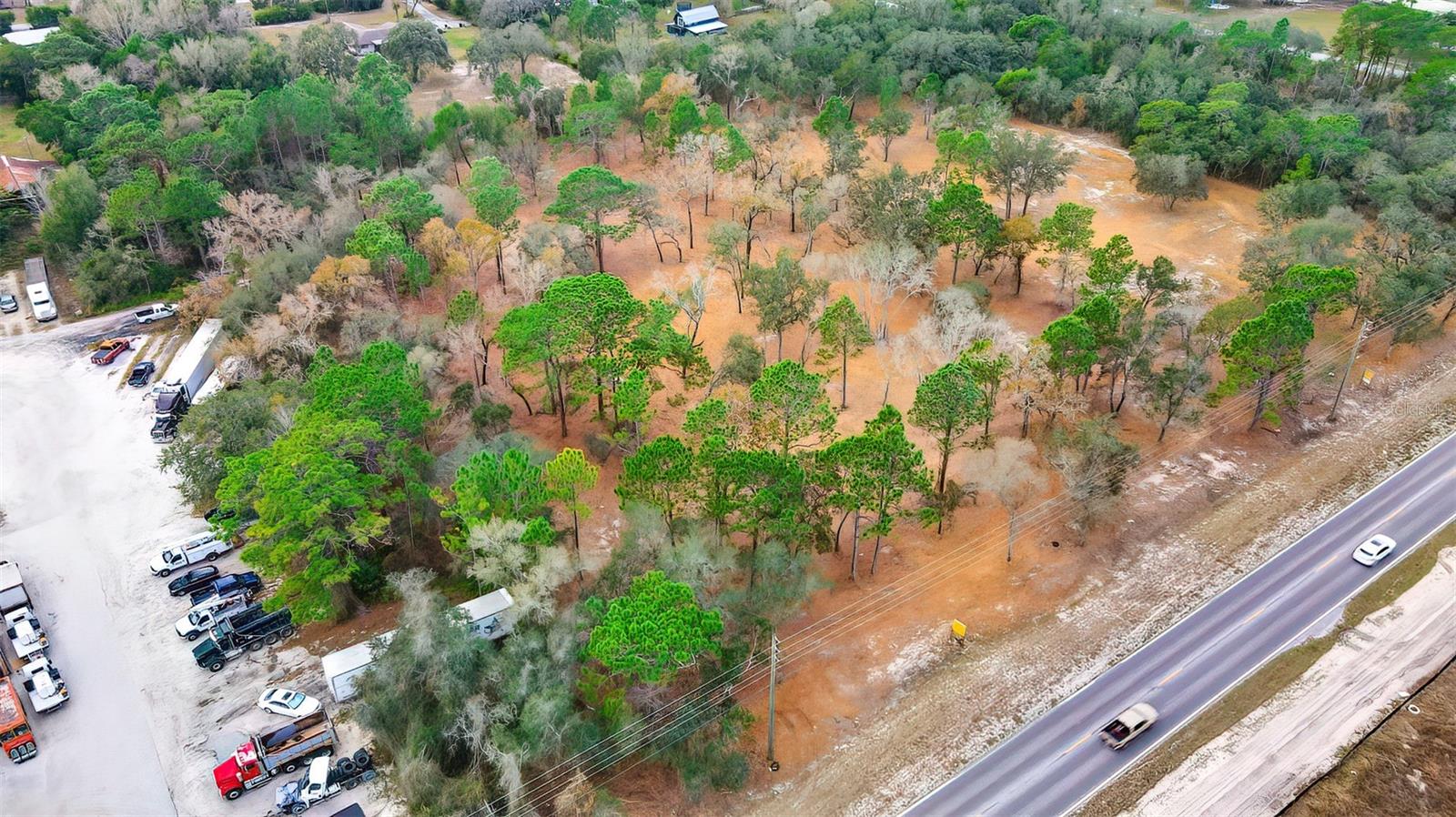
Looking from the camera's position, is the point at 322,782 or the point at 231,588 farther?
the point at 231,588

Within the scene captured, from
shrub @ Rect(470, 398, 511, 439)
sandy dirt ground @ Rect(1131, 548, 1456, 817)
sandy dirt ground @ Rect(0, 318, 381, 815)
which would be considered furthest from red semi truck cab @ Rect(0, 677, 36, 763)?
sandy dirt ground @ Rect(1131, 548, 1456, 817)

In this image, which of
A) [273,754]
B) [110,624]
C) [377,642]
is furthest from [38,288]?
[377,642]

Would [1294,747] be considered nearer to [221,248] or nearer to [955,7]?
[221,248]

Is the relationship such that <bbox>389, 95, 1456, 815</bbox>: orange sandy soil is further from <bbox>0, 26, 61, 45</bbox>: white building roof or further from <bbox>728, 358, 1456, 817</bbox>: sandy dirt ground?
<bbox>0, 26, 61, 45</bbox>: white building roof

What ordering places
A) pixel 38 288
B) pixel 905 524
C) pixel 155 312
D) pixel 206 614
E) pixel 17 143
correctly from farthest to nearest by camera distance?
pixel 17 143
pixel 38 288
pixel 155 312
pixel 905 524
pixel 206 614

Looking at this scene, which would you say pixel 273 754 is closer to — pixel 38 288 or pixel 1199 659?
pixel 1199 659

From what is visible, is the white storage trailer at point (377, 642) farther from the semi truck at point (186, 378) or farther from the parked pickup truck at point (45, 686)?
the semi truck at point (186, 378)
